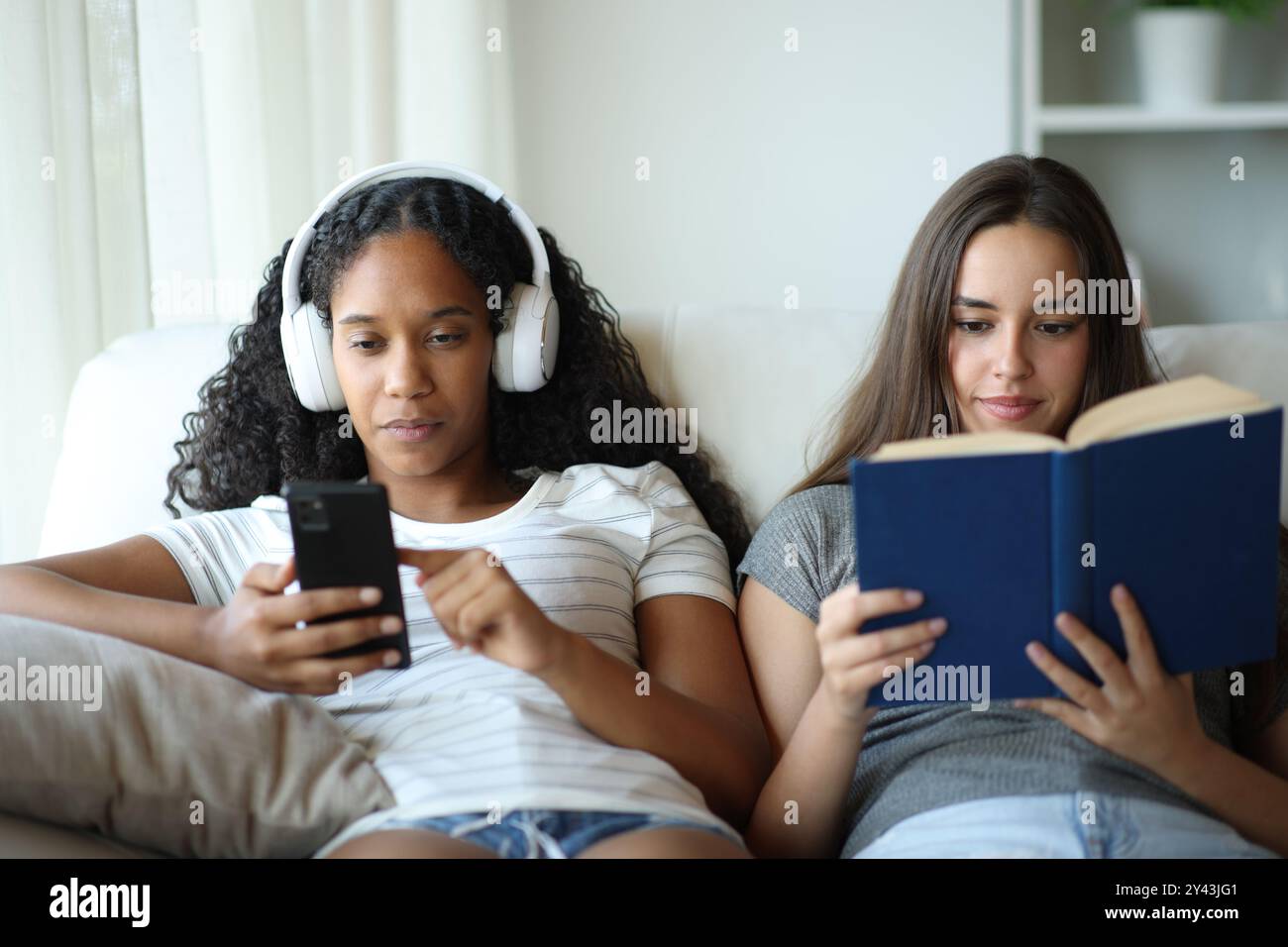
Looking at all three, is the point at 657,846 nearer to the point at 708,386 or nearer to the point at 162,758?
the point at 162,758

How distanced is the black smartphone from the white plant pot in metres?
1.67

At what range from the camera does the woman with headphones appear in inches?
Result: 38.5

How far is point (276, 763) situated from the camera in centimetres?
100

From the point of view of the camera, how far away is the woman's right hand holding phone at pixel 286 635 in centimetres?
96

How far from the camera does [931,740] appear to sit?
111 cm

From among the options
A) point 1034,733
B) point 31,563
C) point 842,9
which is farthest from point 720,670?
point 842,9

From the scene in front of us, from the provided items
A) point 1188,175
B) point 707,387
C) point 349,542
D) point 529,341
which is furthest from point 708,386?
point 1188,175

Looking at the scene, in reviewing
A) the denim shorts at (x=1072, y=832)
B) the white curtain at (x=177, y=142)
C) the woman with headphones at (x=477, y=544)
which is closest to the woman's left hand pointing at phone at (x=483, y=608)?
the woman with headphones at (x=477, y=544)

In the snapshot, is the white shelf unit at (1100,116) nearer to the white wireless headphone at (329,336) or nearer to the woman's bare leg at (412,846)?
the white wireless headphone at (329,336)

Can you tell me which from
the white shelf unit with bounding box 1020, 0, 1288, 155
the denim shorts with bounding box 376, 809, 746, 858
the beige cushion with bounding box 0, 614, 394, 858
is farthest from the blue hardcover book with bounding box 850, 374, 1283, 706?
the white shelf unit with bounding box 1020, 0, 1288, 155

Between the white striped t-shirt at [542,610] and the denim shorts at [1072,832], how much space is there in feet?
0.61

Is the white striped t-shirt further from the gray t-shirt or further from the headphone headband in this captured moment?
the headphone headband
